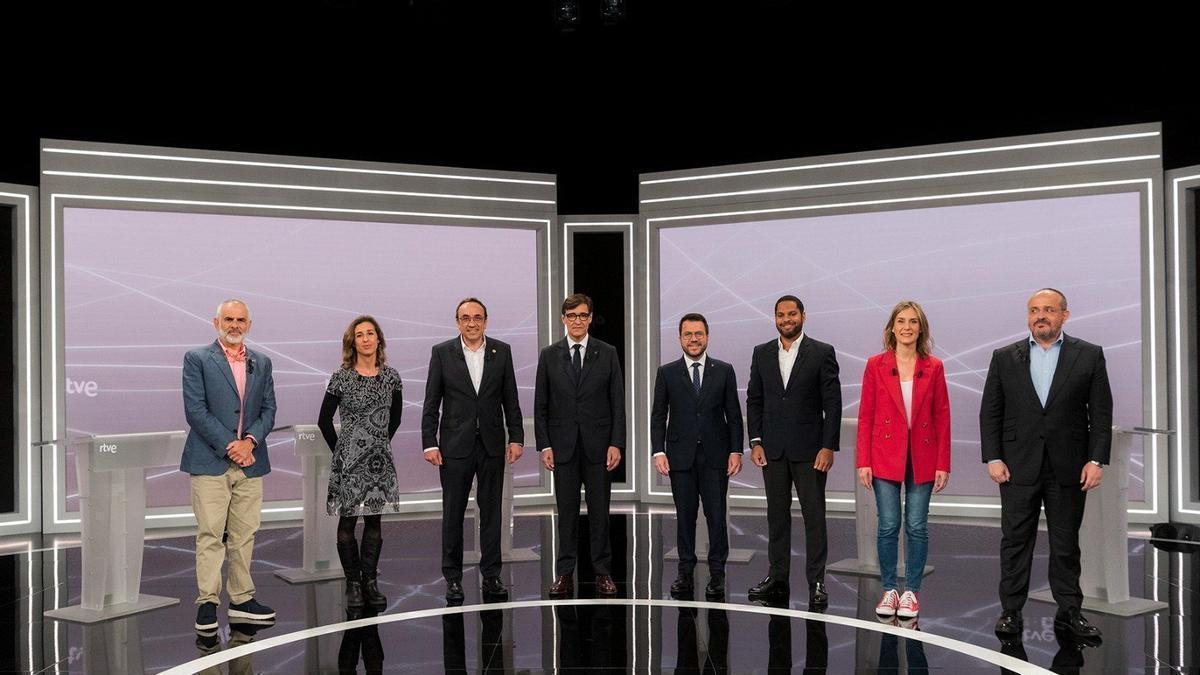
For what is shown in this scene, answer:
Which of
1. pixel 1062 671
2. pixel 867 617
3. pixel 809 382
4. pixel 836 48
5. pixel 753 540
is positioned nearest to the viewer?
pixel 1062 671

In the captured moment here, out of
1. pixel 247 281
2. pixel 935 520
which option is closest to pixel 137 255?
pixel 247 281

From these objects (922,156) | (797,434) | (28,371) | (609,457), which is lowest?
(609,457)

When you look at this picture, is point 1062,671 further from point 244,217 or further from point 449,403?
point 244,217

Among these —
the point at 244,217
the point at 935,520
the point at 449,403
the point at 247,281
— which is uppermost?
the point at 244,217

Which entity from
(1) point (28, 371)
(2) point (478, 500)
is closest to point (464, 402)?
(2) point (478, 500)

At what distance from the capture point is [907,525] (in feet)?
15.9

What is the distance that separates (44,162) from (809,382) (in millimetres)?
5765

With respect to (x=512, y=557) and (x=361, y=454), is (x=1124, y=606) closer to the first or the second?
(x=512, y=557)

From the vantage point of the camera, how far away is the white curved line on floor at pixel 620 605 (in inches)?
157

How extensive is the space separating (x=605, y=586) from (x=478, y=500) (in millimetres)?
799

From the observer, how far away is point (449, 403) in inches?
208

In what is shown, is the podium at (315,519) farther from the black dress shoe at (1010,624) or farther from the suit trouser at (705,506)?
the black dress shoe at (1010,624)

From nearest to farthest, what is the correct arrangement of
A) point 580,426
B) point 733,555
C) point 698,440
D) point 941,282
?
point 580,426 < point 698,440 < point 733,555 < point 941,282

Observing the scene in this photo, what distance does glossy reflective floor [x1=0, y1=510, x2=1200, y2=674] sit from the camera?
402cm
